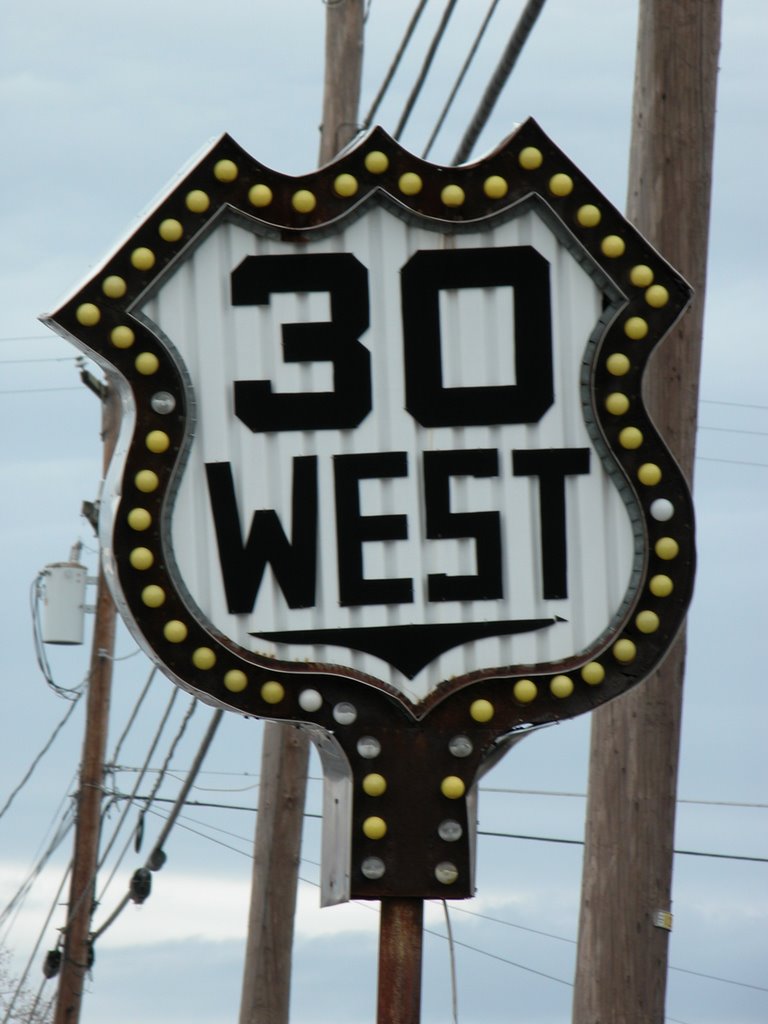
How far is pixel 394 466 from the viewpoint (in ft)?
18.0

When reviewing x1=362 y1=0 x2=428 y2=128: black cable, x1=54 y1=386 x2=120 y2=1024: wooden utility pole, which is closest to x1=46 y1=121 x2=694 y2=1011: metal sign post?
x1=362 y1=0 x2=428 y2=128: black cable

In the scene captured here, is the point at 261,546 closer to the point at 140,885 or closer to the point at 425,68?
the point at 425,68

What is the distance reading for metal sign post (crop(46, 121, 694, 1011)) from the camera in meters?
5.36

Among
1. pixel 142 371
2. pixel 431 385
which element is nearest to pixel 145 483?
pixel 142 371

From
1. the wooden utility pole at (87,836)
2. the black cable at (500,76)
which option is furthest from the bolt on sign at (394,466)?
the wooden utility pole at (87,836)

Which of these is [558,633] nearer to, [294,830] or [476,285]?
[476,285]

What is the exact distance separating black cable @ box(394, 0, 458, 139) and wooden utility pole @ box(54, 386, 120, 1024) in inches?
226

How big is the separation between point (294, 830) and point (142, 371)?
24.9 feet

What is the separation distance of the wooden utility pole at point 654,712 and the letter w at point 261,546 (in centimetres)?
283

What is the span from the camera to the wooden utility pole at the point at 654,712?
7883 mm

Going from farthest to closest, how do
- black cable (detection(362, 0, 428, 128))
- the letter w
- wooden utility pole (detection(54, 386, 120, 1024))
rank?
1. wooden utility pole (detection(54, 386, 120, 1024))
2. black cable (detection(362, 0, 428, 128))
3. the letter w

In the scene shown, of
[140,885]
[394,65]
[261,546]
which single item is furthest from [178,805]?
[261,546]

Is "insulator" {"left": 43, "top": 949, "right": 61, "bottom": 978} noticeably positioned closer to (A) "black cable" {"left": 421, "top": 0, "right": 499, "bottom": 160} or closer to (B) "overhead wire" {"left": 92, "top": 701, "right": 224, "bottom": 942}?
(B) "overhead wire" {"left": 92, "top": 701, "right": 224, "bottom": 942}

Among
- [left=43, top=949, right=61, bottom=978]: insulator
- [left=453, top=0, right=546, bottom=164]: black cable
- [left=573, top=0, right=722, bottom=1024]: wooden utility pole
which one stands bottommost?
[left=43, top=949, right=61, bottom=978]: insulator
